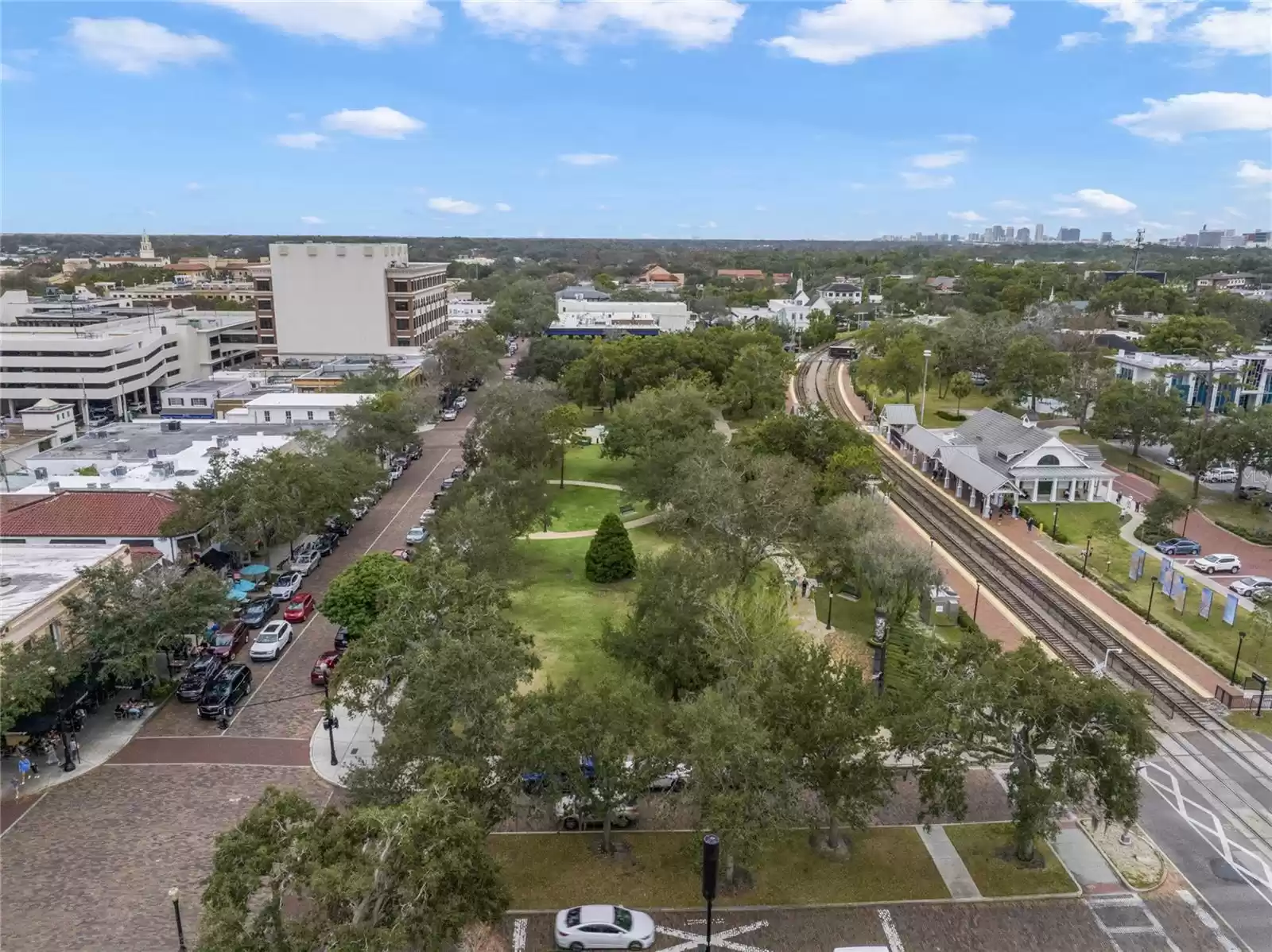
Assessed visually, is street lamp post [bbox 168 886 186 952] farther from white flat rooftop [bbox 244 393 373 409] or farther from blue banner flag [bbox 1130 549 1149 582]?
white flat rooftop [bbox 244 393 373 409]

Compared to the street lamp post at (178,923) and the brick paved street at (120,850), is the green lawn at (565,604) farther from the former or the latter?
the street lamp post at (178,923)

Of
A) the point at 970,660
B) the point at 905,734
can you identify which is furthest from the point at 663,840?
the point at 970,660

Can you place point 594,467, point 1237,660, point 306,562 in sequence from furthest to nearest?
point 594,467 → point 306,562 → point 1237,660

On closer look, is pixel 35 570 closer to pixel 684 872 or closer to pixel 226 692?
pixel 226 692

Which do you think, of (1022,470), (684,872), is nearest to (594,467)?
(1022,470)

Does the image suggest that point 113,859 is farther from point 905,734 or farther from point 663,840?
point 905,734

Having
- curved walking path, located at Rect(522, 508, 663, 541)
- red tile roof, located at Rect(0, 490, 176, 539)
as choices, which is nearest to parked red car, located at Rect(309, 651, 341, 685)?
red tile roof, located at Rect(0, 490, 176, 539)
